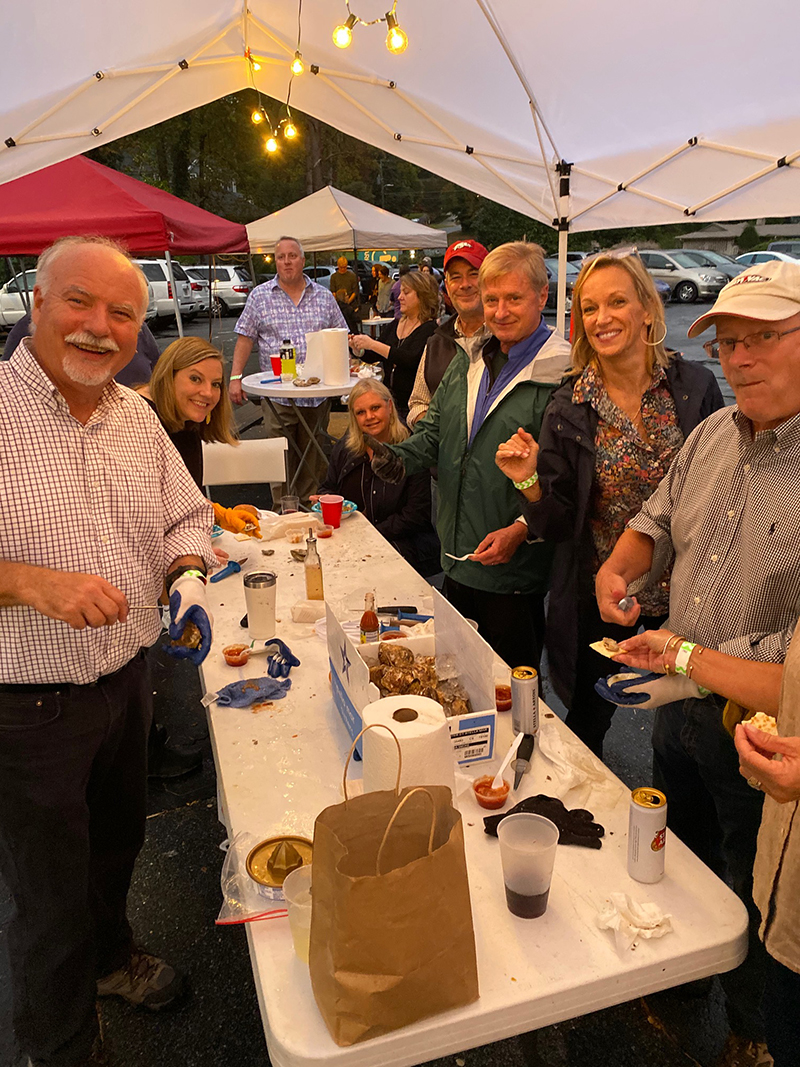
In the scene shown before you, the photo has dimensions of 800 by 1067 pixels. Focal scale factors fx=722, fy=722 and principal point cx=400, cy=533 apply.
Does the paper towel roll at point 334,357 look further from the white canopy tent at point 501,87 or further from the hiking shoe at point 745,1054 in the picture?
the hiking shoe at point 745,1054

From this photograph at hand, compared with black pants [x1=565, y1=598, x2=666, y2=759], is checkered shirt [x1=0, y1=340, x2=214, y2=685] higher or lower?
higher

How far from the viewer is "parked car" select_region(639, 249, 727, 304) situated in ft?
68.2

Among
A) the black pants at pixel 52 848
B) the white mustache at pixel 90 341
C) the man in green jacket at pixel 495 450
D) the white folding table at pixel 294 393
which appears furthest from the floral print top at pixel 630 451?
the white folding table at pixel 294 393

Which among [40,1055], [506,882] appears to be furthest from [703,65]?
[40,1055]

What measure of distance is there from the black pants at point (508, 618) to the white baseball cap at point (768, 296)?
1595mm

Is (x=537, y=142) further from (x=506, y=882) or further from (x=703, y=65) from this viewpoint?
(x=506, y=882)

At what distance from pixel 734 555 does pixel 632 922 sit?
826 millimetres

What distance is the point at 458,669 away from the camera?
192 centimetres

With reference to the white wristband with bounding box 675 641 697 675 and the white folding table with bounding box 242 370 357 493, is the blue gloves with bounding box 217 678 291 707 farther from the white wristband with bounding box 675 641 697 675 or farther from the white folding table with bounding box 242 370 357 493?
the white folding table with bounding box 242 370 357 493

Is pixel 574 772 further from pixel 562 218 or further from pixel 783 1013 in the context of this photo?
pixel 562 218

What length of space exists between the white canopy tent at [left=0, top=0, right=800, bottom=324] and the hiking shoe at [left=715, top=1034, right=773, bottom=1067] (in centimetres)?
369

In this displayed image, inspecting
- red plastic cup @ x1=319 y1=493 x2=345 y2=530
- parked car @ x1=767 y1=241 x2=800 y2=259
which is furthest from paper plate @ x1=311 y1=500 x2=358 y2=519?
parked car @ x1=767 y1=241 x2=800 y2=259

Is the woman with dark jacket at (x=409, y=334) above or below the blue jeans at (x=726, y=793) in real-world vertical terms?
above

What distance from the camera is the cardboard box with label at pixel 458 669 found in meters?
1.72
